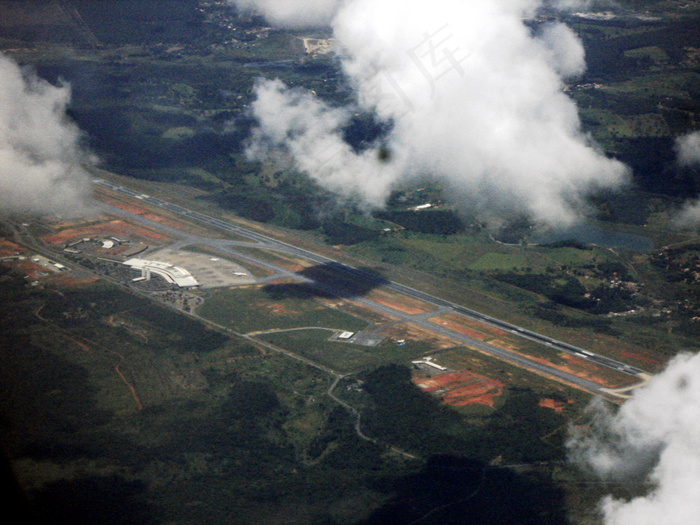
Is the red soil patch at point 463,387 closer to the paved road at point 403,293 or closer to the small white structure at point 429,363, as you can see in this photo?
the small white structure at point 429,363

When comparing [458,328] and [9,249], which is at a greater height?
[9,249]

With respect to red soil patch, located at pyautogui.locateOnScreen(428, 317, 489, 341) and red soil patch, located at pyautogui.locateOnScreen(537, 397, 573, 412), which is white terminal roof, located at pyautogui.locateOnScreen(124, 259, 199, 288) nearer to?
red soil patch, located at pyautogui.locateOnScreen(428, 317, 489, 341)

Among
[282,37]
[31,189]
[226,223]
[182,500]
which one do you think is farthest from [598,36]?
[182,500]

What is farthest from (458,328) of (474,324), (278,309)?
(278,309)

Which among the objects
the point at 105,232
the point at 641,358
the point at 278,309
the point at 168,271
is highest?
the point at 105,232

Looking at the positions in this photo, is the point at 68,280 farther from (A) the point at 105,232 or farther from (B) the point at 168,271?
(A) the point at 105,232

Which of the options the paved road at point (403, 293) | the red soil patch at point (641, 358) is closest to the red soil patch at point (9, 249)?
the paved road at point (403, 293)
